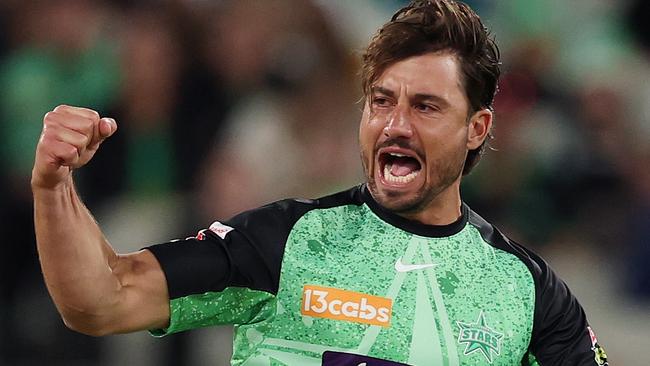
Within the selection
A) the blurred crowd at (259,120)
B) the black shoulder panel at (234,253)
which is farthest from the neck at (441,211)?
the blurred crowd at (259,120)

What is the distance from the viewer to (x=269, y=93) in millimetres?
5742

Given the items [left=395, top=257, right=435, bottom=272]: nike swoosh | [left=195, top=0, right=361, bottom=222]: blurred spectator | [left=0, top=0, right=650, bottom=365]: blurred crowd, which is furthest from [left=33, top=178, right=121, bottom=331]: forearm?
Answer: [left=195, top=0, right=361, bottom=222]: blurred spectator

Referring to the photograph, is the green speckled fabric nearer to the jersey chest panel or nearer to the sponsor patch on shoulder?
the jersey chest panel

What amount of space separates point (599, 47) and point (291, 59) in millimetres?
1681

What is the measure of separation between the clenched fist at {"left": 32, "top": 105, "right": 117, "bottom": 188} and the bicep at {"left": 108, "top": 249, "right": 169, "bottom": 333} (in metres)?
0.37

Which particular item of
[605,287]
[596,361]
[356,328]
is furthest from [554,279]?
[605,287]

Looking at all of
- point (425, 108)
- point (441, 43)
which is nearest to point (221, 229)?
point (425, 108)

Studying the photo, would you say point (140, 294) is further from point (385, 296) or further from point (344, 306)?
point (385, 296)

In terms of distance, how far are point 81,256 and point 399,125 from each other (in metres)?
1.07

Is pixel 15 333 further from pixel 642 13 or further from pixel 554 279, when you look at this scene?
pixel 642 13

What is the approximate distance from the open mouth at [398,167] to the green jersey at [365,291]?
10 cm

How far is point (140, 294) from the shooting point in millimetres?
2766

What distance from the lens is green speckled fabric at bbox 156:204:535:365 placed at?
3045mm

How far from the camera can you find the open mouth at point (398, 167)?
3299 mm
